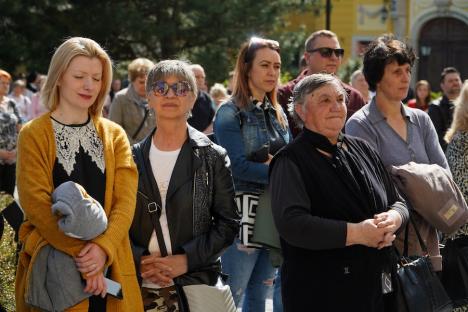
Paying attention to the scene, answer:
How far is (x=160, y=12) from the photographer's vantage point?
29078 millimetres

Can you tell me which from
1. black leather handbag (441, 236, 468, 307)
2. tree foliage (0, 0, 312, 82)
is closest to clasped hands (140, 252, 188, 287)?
black leather handbag (441, 236, 468, 307)

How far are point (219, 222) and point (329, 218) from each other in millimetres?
603

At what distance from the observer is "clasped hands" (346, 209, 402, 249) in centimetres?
443

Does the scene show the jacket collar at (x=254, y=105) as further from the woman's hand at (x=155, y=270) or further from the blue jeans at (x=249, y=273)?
the woman's hand at (x=155, y=270)

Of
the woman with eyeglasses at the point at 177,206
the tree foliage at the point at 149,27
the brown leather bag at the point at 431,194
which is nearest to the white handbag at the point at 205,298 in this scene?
the woman with eyeglasses at the point at 177,206

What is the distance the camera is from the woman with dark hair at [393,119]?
541 cm

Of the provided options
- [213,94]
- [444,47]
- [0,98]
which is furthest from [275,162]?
[444,47]

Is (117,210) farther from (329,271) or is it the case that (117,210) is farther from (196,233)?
(329,271)

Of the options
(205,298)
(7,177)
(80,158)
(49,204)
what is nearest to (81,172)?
(80,158)

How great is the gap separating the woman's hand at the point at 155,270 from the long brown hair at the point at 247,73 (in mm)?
1450

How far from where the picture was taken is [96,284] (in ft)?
14.0

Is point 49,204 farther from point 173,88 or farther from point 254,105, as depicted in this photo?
A: point 254,105

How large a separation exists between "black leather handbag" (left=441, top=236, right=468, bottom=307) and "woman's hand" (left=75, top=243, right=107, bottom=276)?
8.50 ft

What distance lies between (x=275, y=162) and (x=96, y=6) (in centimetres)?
2496
